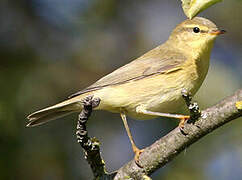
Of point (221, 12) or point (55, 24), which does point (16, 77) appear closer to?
point (55, 24)

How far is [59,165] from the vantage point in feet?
14.6

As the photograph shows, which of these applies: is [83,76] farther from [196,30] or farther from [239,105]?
[239,105]

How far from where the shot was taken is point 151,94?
377cm

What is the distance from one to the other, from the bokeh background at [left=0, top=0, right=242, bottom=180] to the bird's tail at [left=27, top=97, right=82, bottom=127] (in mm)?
321

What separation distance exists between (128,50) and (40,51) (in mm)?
1201

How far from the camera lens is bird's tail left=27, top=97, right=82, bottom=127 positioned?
12.0ft

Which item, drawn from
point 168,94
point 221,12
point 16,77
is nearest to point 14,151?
point 16,77

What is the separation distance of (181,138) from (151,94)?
116cm

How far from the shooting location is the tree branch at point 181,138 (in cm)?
249

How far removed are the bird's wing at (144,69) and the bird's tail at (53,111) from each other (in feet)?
0.53

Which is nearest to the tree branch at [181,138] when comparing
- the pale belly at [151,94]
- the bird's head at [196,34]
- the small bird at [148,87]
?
the small bird at [148,87]

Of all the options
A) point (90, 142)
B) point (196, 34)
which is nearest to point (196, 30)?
point (196, 34)

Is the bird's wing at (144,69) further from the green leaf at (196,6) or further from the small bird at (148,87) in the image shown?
the green leaf at (196,6)

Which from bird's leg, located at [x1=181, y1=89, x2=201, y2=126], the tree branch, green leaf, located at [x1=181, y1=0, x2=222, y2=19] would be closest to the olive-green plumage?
the tree branch
